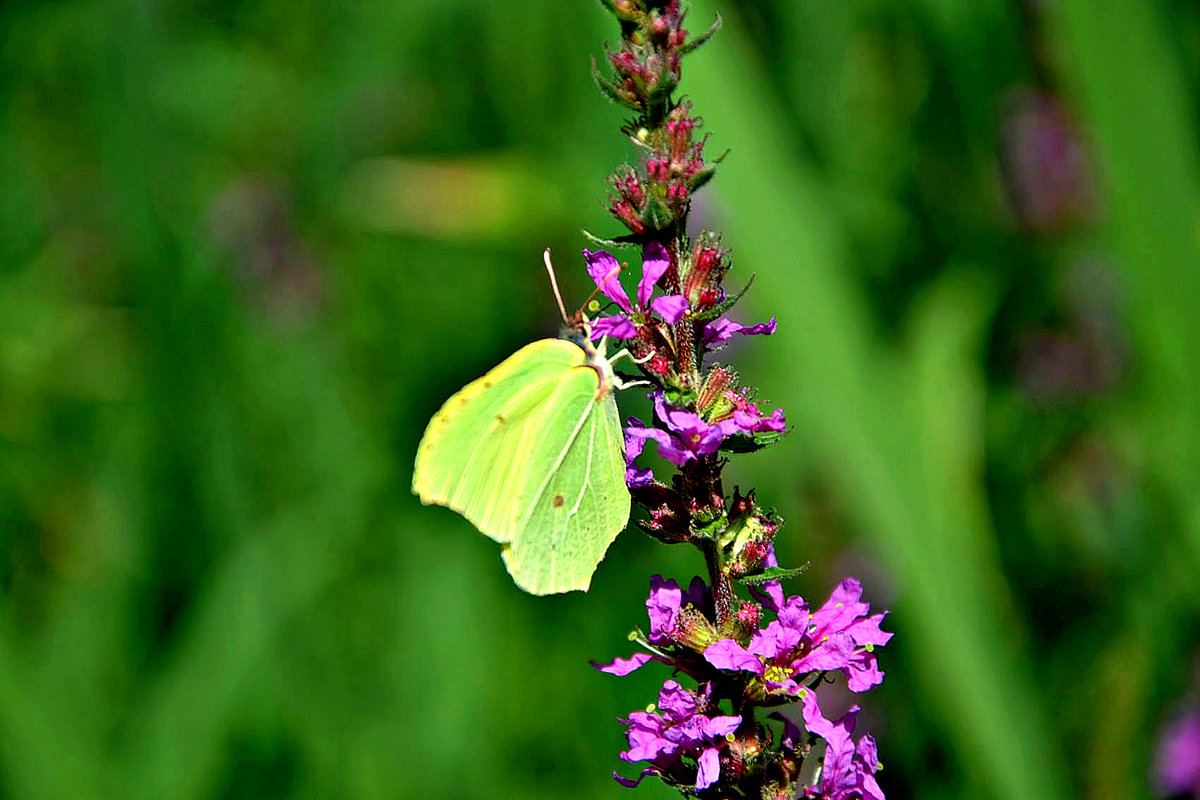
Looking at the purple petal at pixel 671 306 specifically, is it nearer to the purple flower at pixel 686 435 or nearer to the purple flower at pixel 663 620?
the purple flower at pixel 686 435

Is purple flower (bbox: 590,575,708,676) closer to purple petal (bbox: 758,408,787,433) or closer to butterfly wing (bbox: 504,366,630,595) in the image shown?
purple petal (bbox: 758,408,787,433)

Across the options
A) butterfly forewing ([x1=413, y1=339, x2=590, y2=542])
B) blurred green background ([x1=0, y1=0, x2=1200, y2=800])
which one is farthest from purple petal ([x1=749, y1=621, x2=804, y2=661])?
blurred green background ([x1=0, y1=0, x2=1200, y2=800])

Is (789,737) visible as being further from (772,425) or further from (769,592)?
(772,425)

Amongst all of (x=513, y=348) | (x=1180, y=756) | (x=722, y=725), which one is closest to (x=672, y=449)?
(x=722, y=725)

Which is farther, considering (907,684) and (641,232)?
(907,684)

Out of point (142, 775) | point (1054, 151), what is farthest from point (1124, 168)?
point (1054, 151)

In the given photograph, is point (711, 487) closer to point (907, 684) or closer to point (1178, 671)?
point (1178, 671)

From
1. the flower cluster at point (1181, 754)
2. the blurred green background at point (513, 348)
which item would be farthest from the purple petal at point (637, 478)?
the flower cluster at point (1181, 754)
